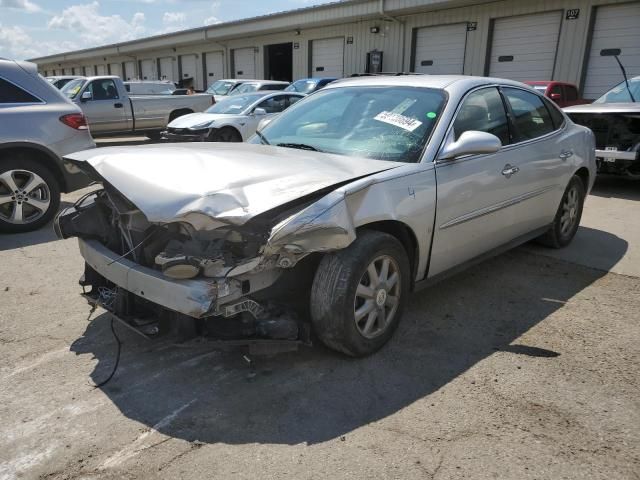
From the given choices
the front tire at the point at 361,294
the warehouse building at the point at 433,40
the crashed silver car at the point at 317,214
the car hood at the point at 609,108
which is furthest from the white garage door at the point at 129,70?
the front tire at the point at 361,294

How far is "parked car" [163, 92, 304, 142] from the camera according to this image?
11466 millimetres

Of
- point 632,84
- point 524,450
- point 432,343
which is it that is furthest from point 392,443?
point 632,84

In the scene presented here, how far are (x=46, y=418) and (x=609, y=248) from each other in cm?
543

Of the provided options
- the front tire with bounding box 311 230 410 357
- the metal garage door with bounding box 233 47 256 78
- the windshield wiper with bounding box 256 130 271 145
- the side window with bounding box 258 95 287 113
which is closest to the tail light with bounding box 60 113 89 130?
the windshield wiper with bounding box 256 130 271 145

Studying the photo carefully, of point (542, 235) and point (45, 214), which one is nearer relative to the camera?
point (542, 235)

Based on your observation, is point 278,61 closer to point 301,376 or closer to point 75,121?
point 75,121

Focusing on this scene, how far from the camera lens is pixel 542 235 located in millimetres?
5262

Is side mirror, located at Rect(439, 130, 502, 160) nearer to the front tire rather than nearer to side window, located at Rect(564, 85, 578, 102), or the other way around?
the front tire

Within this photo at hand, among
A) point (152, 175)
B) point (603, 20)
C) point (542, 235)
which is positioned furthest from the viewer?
point (603, 20)

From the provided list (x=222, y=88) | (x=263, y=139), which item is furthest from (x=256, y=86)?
(x=263, y=139)

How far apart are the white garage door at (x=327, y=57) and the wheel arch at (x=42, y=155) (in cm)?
1703

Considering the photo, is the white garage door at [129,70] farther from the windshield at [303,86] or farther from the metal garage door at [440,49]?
the windshield at [303,86]

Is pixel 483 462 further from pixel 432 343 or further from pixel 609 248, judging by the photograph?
pixel 609 248

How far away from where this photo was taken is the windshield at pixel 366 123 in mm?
3496
